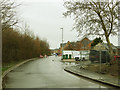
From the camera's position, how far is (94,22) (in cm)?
1545

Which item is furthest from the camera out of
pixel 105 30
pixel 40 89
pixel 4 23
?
pixel 105 30

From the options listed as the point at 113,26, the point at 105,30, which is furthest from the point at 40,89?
the point at 113,26

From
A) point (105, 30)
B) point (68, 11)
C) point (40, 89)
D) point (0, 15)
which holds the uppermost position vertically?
point (68, 11)

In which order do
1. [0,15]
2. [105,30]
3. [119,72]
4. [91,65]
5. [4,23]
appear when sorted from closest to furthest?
[119,72], [0,15], [4,23], [105,30], [91,65]

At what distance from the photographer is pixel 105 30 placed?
1500 centimetres

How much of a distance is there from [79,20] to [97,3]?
7.68ft

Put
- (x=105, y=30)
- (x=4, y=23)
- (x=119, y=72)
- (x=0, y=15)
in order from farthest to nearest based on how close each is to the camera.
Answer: (x=105, y=30) < (x=4, y=23) < (x=0, y=15) < (x=119, y=72)

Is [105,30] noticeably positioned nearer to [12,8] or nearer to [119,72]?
[119,72]

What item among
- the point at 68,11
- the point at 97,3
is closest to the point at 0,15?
the point at 68,11

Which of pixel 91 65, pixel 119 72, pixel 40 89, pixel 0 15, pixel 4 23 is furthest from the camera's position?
pixel 91 65

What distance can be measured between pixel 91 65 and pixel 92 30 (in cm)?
394

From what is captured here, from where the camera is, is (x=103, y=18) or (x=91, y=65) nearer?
(x=103, y=18)

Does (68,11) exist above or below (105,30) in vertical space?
above

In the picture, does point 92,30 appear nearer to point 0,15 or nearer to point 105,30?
point 105,30
